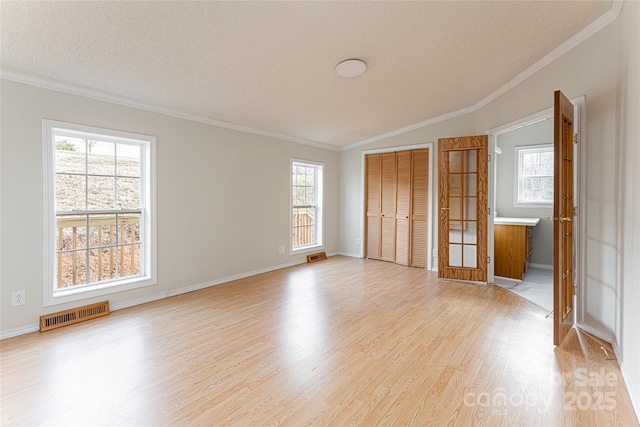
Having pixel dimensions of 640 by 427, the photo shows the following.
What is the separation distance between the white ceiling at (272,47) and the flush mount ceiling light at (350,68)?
0.08 m

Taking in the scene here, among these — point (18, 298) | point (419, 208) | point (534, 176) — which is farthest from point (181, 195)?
point (534, 176)

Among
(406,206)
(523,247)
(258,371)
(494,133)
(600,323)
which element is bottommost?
(258,371)

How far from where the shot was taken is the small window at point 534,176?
4.97 m

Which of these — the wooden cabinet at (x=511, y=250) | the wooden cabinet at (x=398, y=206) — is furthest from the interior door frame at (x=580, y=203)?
the wooden cabinet at (x=398, y=206)

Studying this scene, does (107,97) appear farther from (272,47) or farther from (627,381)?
(627,381)

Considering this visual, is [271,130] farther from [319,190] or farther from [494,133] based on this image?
[494,133]

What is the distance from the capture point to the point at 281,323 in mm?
2865

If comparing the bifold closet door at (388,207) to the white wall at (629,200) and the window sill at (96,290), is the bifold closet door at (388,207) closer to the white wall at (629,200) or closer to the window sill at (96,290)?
the white wall at (629,200)

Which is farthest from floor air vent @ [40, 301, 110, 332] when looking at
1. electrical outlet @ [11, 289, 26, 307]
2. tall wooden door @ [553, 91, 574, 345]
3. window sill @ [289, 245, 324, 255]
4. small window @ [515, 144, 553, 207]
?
small window @ [515, 144, 553, 207]

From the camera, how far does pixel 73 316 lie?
2867 mm

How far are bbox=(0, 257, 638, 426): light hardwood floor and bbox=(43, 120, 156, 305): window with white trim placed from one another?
46 cm

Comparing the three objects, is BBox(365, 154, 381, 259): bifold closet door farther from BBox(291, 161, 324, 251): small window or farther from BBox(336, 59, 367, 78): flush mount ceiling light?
BBox(336, 59, 367, 78): flush mount ceiling light

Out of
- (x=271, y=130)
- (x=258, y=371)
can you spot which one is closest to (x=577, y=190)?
(x=258, y=371)

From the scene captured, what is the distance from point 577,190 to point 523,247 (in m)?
1.78
